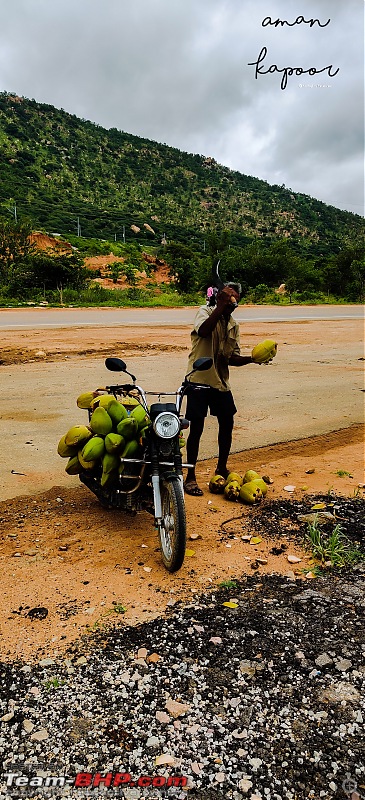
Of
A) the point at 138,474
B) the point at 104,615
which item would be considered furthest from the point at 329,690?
the point at 138,474

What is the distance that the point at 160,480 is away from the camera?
3.66 meters

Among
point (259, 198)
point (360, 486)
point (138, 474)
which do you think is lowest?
point (360, 486)

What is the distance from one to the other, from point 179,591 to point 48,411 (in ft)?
15.8

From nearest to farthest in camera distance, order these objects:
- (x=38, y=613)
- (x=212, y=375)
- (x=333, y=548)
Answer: (x=38, y=613) < (x=333, y=548) < (x=212, y=375)

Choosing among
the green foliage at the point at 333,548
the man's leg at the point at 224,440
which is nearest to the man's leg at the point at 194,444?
the man's leg at the point at 224,440

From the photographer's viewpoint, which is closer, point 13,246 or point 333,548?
point 333,548

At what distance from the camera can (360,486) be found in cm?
509

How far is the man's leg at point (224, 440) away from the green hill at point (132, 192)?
50.3 metres

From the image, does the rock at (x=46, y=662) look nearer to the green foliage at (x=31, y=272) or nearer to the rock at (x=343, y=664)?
the rock at (x=343, y=664)

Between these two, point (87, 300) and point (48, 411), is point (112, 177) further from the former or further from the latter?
point (48, 411)

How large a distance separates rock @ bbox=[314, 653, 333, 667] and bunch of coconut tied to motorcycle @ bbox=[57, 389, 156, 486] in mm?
1673

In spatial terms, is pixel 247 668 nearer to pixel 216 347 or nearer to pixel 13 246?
pixel 216 347

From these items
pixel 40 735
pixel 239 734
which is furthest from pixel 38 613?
pixel 239 734

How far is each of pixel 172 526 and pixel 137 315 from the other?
21.8 meters
